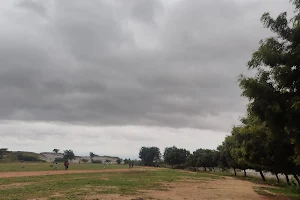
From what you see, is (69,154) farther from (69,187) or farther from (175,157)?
(69,187)

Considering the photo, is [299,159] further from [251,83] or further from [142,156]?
[142,156]

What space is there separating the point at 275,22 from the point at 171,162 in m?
104

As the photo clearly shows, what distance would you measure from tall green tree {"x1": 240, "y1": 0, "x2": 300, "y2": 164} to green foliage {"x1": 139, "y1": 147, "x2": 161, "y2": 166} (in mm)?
132902

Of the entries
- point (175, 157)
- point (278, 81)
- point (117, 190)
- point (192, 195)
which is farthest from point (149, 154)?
point (278, 81)

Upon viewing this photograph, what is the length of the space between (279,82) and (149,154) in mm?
135056

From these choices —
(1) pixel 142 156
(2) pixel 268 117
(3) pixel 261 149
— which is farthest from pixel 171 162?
(2) pixel 268 117

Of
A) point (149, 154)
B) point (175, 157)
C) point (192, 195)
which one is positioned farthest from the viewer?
point (149, 154)

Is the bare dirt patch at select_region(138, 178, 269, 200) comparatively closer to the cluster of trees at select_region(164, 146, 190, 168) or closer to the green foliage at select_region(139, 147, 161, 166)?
the cluster of trees at select_region(164, 146, 190, 168)

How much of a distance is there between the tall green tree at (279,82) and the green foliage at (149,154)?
13290 cm

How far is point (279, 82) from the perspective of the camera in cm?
1166

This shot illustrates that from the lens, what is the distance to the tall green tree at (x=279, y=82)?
449 inches

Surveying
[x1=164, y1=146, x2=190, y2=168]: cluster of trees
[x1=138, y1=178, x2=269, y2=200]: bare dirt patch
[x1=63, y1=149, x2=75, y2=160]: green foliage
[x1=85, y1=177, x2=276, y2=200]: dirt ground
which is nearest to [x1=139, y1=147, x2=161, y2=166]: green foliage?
[x1=164, y1=146, x2=190, y2=168]: cluster of trees

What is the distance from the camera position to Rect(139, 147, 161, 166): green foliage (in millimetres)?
143750

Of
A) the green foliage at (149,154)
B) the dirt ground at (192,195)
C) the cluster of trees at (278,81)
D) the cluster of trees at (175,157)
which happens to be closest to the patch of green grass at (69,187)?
the dirt ground at (192,195)
